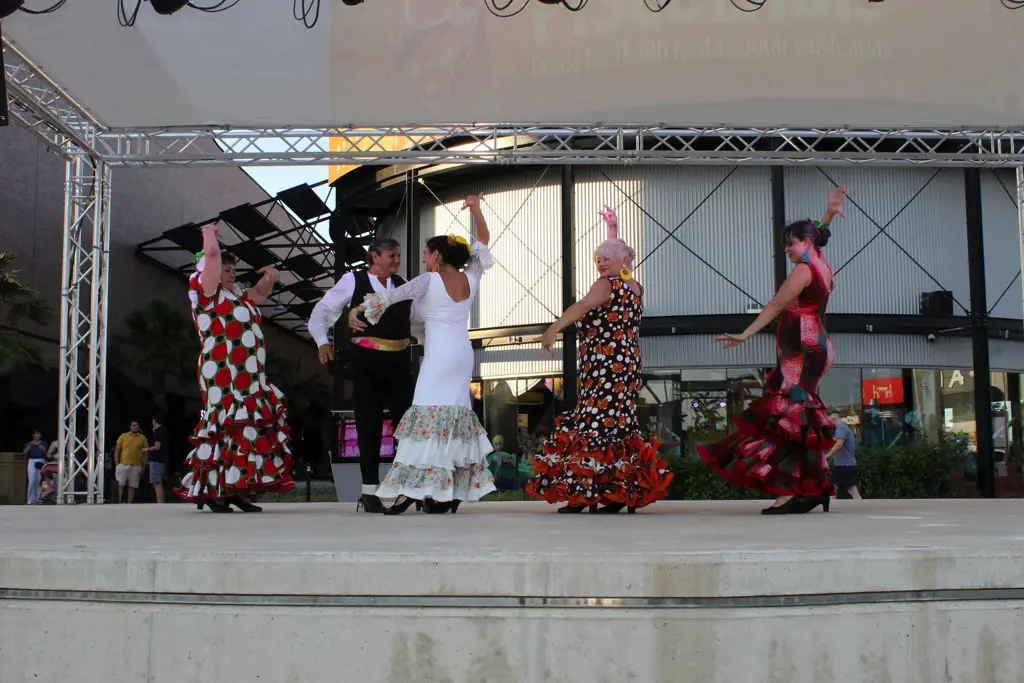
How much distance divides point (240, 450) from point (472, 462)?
141 centimetres

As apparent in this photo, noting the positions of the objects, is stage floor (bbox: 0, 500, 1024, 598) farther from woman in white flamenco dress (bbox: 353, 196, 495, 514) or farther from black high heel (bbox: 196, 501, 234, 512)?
black high heel (bbox: 196, 501, 234, 512)

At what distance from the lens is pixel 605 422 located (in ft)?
20.0

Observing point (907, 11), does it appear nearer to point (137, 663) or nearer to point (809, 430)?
point (809, 430)

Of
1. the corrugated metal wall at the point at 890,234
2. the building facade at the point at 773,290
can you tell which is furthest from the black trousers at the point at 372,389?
the corrugated metal wall at the point at 890,234

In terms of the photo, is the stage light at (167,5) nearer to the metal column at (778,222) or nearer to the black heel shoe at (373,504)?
the black heel shoe at (373,504)

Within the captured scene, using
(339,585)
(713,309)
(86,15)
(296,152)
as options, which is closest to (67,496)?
(296,152)

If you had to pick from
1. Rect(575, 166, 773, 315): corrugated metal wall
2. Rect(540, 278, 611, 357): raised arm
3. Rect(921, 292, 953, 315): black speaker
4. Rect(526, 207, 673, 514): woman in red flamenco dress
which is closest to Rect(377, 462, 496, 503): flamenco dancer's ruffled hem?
Rect(526, 207, 673, 514): woman in red flamenco dress

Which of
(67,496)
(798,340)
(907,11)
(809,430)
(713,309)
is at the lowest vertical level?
(67,496)

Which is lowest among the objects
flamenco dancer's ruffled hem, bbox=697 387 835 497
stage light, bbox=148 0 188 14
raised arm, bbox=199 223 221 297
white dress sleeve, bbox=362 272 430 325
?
flamenco dancer's ruffled hem, bbox=697 387 835 497

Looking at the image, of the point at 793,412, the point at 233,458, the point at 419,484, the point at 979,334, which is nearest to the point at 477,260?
the point at 419,484

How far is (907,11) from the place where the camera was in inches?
339

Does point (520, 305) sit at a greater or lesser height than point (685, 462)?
greater

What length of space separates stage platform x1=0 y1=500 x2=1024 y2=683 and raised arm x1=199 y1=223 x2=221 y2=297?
3213 mm

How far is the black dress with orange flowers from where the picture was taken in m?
5.99
